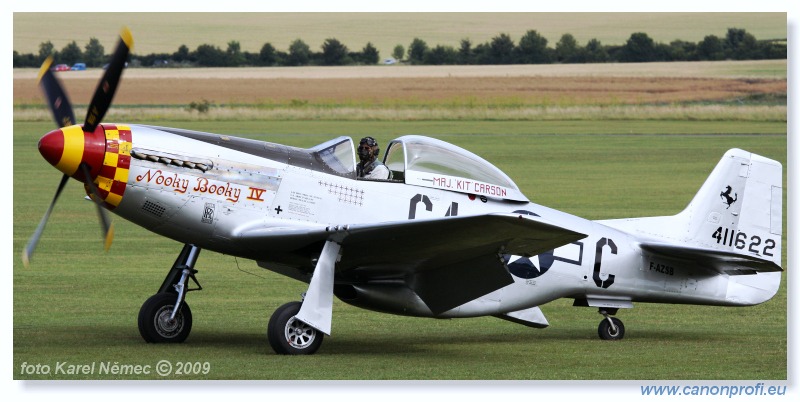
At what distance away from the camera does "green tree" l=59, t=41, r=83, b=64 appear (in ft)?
128

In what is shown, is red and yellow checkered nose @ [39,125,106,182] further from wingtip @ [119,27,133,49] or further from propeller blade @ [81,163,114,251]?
wingtip @ [119,27,133,49]

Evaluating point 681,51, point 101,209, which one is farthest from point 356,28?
point 101,209

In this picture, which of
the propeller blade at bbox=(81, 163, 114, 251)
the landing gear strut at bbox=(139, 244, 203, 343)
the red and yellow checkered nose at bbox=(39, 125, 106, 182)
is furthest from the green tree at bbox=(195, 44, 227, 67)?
the red and yellow checkered nose at bbox=(39, 125, 106, 182)

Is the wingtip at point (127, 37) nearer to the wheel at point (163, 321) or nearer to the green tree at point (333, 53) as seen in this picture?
the wheel at point (163, 321)

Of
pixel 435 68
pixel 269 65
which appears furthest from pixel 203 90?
pixel 435 68

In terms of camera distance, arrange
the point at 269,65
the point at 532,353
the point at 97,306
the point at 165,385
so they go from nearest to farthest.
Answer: the point at 165,385 → the point at 532,353 → the point at 97,306 → the point at 269,65

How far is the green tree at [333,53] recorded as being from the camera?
4513cm

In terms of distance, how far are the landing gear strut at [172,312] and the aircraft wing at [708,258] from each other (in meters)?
4.91

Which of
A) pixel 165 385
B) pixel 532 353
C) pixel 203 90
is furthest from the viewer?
pixel 203 90

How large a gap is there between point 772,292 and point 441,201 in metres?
4.18

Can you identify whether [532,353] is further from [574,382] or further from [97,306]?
[97,306]

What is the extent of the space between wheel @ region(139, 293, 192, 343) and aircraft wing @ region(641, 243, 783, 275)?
499cm

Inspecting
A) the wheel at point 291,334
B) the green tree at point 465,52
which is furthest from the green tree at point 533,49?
the wheel at point 291,334

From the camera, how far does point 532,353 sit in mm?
12734
